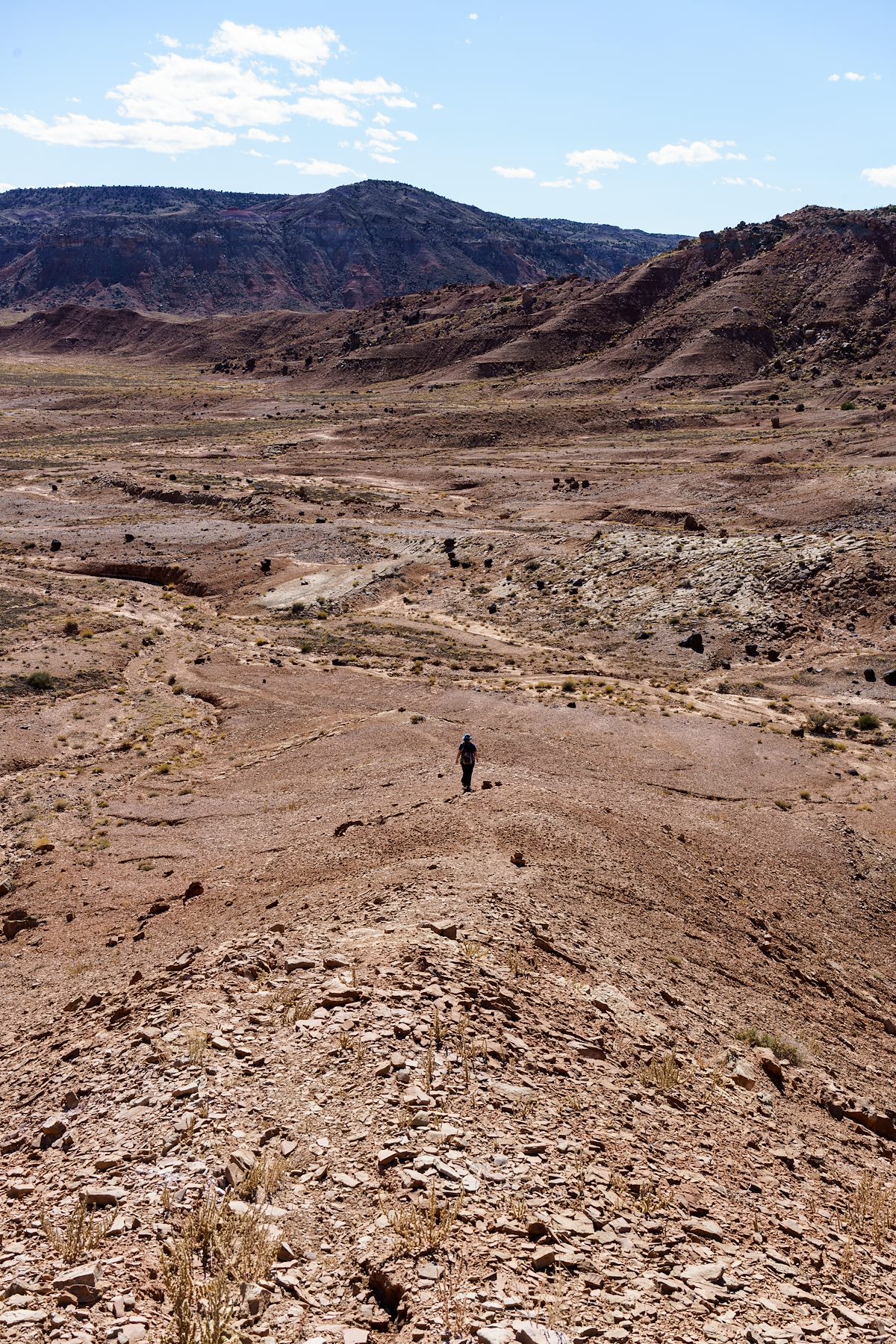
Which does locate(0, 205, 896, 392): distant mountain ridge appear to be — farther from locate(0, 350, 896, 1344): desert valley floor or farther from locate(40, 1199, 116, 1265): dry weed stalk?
locate(40, 1199, 116, 1265): dry weed stalk

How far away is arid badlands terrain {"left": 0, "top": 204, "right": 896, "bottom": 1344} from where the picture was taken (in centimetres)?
721

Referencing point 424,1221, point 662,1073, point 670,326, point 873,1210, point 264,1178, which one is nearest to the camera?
point 424,1221

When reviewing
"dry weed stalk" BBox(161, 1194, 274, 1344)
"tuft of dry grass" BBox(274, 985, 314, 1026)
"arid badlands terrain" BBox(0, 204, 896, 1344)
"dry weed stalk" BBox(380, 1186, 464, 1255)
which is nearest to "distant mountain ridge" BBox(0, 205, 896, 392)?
"arid badlands terrain" BBox(0, 204, 896, 1344)

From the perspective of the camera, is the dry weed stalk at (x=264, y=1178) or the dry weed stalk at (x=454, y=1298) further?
the dry weed stalk at (x=264, y=1178)

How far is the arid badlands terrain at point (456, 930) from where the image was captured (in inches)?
284

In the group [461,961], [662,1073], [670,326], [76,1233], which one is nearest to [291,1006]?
[461,961]

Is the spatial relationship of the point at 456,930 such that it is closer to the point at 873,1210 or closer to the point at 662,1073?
the point at 662,1073

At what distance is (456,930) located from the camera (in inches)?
476

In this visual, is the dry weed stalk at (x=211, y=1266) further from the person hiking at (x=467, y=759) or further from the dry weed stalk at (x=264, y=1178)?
the person hiking at (x=467, y=759)

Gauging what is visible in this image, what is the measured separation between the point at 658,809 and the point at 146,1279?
603 inches

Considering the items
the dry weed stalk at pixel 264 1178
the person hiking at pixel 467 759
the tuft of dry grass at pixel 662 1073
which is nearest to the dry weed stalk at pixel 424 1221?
the dry weed stalk at pixel 264 1178

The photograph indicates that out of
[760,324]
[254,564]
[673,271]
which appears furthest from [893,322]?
[254,564]

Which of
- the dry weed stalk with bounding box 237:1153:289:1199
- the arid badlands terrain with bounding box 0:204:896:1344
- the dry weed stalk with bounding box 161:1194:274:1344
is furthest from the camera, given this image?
the dry weed stalk with bounding box 237:1153:289:1199

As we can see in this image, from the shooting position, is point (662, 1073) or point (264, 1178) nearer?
point (264, 1178)
